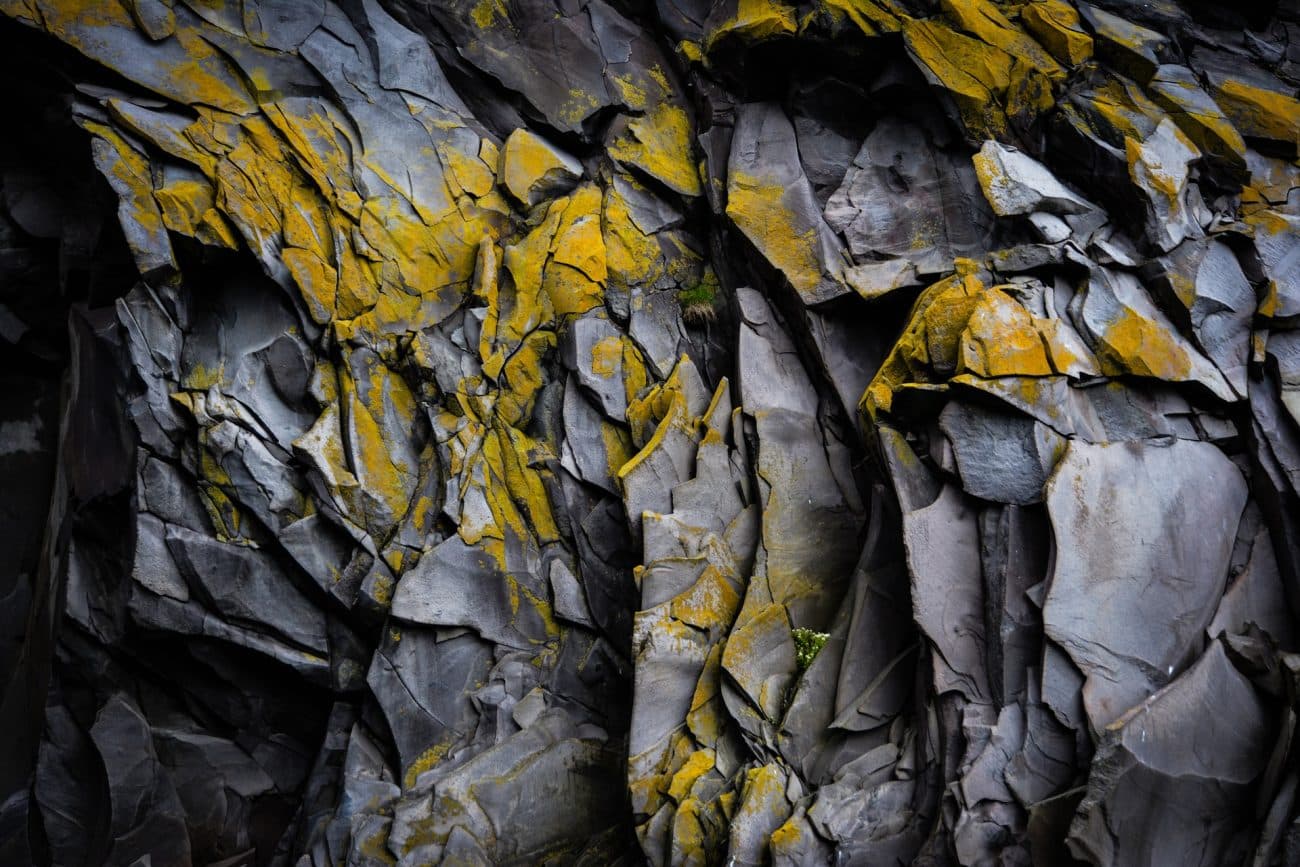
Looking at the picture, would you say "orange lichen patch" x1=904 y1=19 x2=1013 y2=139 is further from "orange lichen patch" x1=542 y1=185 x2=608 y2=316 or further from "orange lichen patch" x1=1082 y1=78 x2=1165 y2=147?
"orange lichen patch" x1=542 y1=185 x2=608 y2=316

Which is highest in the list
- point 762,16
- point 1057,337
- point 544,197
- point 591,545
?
point 762,16

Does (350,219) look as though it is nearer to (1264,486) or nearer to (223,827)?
(223,827)

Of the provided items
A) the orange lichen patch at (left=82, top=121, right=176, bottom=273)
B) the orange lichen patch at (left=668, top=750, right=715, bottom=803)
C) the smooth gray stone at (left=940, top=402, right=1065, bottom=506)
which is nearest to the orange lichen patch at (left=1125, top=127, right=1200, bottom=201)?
the smooth gray stone at (left=940, top=402, right=1065, bottom=506)

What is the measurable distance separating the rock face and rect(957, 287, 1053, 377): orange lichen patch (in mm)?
48

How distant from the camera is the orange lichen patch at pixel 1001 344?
8.02 meters

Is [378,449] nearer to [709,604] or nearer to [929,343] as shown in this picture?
[709,604]

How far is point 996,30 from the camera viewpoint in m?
11.2

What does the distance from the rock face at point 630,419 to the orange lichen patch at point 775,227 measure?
74mm

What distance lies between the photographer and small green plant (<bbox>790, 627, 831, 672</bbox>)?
28.6ft

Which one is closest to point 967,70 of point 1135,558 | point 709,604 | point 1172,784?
point 1135,558

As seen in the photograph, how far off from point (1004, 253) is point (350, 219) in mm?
7815

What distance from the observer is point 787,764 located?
8078mm

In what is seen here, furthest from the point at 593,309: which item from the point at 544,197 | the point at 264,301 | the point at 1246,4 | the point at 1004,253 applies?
the point at 1246,4

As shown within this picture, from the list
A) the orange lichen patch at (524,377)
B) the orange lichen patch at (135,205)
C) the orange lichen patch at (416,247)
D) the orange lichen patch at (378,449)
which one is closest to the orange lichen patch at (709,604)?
the orange lichen patch at (524,377)
